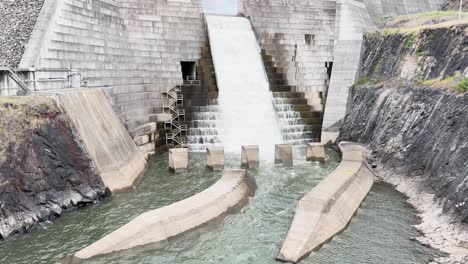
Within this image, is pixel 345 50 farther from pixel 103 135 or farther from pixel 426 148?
pixel 103 135

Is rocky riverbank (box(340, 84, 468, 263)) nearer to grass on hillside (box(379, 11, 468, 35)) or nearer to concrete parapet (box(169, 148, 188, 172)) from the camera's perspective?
grass on hillside (box(379, 11, 468, 35))

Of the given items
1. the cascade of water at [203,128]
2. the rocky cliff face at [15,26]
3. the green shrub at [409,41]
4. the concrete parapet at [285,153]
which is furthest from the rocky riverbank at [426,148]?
the rocky cliff face at [15,26]

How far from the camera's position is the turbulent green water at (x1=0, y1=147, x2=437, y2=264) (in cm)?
952

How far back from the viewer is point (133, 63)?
65.2 ft

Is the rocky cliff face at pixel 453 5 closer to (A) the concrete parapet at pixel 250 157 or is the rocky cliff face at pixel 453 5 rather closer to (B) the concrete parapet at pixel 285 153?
(B) the concrete parapet at pixel 285 153

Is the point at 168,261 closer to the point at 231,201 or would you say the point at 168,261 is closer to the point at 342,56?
the point at 231,201

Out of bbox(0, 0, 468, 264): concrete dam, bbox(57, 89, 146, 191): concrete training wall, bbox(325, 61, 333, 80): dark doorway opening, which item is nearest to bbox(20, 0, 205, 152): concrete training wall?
bbox(0, 0, 468, 264): concrete dam

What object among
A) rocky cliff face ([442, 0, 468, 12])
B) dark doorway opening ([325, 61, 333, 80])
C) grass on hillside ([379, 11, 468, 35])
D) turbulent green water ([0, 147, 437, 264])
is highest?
rocky cliff face ([442, 0, 468, 12])

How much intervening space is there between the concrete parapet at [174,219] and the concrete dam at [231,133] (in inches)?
2.0

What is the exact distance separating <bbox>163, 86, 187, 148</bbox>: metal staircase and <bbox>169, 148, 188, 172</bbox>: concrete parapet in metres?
3.54

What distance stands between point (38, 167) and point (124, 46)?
32.3ft

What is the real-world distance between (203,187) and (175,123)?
6.83 meters

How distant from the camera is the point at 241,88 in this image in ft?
73.4

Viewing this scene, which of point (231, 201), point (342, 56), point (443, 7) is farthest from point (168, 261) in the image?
point (443, 7)
